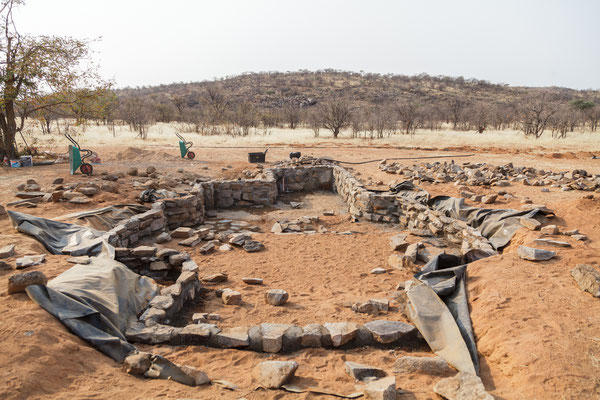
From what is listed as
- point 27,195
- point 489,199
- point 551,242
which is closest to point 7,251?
point 27,195

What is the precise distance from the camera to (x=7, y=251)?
14.3 ft

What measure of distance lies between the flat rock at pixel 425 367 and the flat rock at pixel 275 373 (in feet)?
3.06

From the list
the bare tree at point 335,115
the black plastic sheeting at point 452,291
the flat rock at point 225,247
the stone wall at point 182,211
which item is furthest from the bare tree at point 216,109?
the black plastic sheeting at point 452,291

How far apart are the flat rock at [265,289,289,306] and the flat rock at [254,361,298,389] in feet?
4.80

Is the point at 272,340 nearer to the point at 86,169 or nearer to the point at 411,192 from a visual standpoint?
the point at 411,192

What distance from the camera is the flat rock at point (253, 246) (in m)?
6.30

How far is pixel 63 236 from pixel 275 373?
14.6 feet

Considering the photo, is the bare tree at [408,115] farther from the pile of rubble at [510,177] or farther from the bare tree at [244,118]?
the pile of rubble at [510,177]

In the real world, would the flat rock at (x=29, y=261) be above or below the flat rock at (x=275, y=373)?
above

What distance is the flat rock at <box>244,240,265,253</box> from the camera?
248 inches

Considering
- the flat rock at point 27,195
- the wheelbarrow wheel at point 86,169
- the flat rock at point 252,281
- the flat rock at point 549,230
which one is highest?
the wheelbarrow wheel at point 86,169

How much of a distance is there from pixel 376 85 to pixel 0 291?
53134 mm

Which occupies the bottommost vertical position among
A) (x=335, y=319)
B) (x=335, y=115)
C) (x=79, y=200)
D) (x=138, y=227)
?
(x=335, y=319)

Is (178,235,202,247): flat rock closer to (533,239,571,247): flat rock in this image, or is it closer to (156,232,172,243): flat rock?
(156,232,172,243): flat rock
